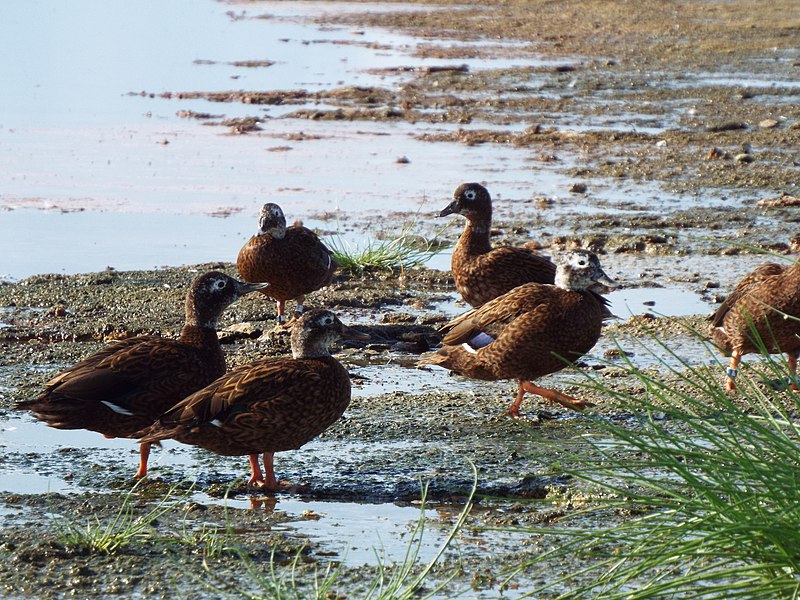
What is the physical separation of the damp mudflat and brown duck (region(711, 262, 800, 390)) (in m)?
0.47

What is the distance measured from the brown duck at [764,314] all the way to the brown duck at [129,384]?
288cm

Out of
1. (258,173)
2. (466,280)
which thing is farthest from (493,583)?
(258,173)

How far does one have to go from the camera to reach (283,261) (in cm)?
999

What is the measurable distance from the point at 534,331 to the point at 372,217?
565cm

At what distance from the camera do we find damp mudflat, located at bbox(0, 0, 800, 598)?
18.7ft

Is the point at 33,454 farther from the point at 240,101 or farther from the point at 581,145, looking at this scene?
the point at 240,101

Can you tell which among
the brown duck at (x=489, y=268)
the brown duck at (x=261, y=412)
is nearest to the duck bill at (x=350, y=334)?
the brown duck at (x=261, y=412)

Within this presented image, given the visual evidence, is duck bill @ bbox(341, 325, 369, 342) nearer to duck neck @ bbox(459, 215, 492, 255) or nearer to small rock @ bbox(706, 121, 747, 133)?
duck neck @ bbox(459, 215, 492, 255)

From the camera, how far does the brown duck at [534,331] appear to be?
766 centimetres

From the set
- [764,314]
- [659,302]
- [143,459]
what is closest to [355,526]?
[143,459]

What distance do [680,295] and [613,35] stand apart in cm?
1740

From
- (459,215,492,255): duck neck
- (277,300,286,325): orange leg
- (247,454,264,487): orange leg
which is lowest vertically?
(277,300,286,325): orange leg

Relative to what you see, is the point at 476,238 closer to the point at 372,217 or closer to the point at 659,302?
the point at 659,302

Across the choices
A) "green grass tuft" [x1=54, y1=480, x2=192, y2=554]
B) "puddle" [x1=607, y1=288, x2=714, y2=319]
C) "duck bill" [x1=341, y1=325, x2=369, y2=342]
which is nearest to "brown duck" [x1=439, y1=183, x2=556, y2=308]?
"puddle" [x1=607, y1=288, x2=714, y2=319]
